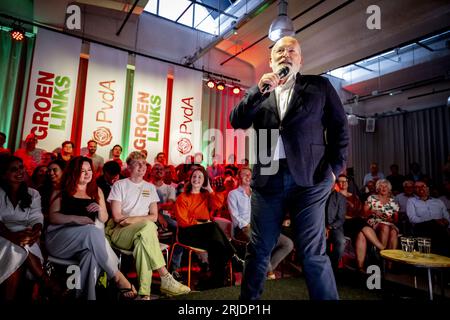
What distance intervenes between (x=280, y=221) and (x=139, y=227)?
1.46 metres

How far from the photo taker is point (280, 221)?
1.39 m

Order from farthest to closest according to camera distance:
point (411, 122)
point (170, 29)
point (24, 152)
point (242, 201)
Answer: point (411, 122) < point (170, 29) < point (24, 152) < point (242, 201)

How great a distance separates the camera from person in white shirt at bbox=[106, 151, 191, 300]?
91.0 inches

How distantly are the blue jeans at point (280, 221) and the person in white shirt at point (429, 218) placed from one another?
11.9ft

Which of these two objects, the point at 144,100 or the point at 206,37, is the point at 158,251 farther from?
the point at 206,37

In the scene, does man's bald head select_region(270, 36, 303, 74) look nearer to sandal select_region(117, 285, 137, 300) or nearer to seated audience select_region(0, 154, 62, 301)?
sandal select_region(117, 285, 137, 300)

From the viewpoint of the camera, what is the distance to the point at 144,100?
598 cm

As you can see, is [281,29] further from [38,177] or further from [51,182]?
[38,177]

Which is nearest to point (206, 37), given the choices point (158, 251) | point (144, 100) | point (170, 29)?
point (170, 29)

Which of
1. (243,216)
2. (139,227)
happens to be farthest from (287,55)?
(243,216)

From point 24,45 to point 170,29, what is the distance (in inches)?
136

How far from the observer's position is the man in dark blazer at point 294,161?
4.27 ft

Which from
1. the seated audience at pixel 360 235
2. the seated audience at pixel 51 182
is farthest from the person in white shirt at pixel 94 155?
the seated audience at pixel 360 235
